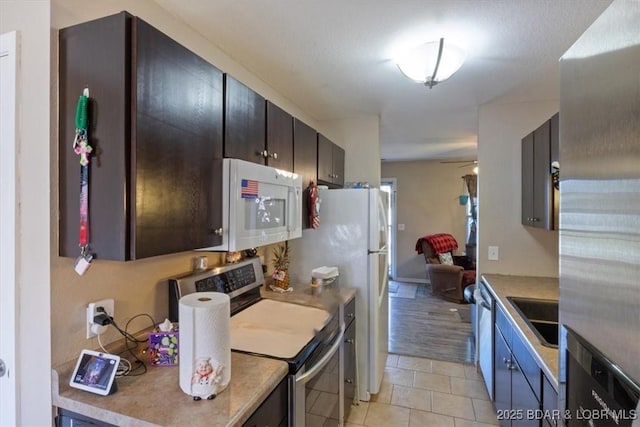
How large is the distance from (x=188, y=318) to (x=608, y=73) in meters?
1.24

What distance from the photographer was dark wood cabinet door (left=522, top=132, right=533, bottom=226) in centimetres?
257

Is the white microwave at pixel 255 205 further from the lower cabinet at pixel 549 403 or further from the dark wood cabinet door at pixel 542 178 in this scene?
the dark wood cabinet door at pixel 542 178

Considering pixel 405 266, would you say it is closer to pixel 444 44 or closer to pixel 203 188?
pixel 444 44

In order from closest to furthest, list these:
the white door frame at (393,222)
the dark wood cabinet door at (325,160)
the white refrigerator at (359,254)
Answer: the white refrigerator at (359,254) → the dark wood cabinet door at (325,160) → the white door frame at (393,222)

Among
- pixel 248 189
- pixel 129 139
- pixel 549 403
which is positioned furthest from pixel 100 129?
pixel 549 403

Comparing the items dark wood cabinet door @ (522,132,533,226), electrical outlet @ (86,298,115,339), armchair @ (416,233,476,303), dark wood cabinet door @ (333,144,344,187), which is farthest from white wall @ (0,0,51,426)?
armchair @ (416,233,476,303)

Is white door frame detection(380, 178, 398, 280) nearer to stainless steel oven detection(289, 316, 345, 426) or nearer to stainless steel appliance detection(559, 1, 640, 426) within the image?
stainless steel oven detection(289, 316, 345, 426)

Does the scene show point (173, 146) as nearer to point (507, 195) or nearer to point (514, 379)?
point (514, 379)

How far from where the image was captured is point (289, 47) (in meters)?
1.91

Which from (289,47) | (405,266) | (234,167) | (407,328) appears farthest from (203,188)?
(405,266)

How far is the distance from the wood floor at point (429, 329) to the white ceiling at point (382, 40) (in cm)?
246

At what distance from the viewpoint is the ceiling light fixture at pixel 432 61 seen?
1791mm

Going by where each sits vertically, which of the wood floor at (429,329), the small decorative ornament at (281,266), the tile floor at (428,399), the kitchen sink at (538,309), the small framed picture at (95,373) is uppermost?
the small decorative ornament at (281,266)

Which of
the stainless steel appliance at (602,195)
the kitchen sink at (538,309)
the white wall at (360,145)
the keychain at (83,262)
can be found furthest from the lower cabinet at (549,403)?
the white wall at (360,145)
